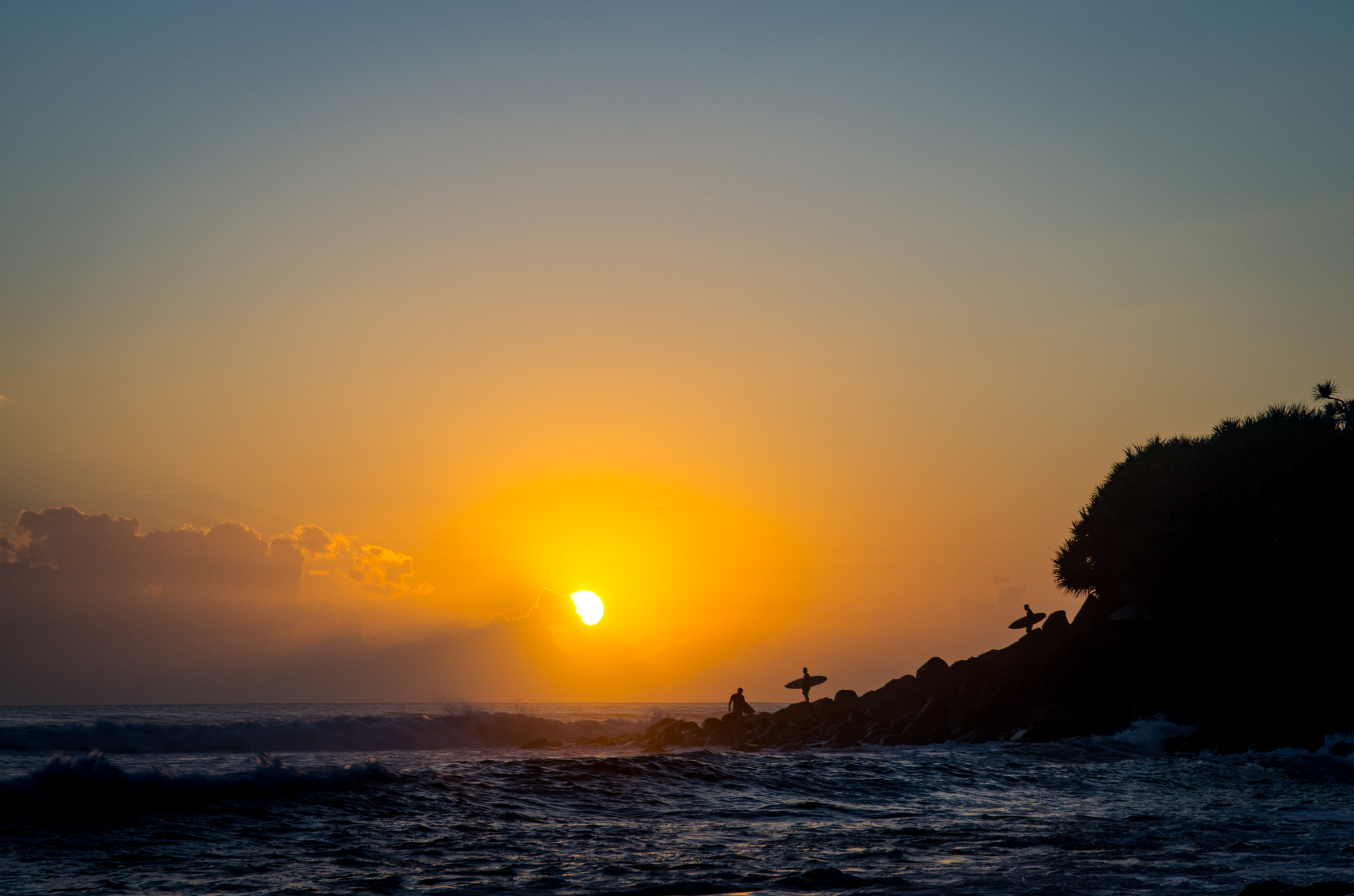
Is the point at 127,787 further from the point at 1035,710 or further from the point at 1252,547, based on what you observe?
the point at 1252,547

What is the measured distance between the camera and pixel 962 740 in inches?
1331

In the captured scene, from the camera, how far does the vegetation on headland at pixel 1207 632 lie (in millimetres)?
33406

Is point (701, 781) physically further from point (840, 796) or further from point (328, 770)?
point (328, 770)

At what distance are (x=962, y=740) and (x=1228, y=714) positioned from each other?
9.86 m

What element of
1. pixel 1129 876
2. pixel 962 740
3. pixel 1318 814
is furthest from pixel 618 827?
pixel 962 740

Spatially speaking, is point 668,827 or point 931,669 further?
point 931,669

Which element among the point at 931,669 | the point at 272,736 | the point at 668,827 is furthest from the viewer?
the point at 931,669

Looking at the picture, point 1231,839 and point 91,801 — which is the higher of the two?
point 91,801

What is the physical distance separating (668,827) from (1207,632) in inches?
1147

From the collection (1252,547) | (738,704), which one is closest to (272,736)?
(738,704)

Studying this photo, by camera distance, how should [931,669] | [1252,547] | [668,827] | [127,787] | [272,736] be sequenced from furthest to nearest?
1. [931,669]
2. [272,736]
3. [1252,547]
4. [127,787]
5. [668,827]

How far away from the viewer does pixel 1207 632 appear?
34.9m

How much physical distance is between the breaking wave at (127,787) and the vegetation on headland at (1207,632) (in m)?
23.3

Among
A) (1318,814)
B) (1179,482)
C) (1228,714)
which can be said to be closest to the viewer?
(1318,814)
